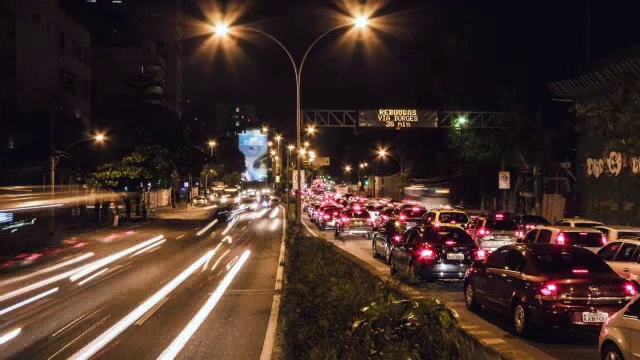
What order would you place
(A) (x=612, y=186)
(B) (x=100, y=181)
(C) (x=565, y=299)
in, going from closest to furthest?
(C) (x=565, y=299), (A) (x=612, y=186), (B) (x=100, y=181)

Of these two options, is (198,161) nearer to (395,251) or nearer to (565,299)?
(395,251)

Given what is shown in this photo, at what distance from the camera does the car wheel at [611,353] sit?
7.32 m

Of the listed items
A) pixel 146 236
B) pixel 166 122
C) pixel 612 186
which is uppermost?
pixel 166 122

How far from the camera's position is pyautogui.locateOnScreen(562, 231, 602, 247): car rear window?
16.6 m

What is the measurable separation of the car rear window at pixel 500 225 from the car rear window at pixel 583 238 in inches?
274

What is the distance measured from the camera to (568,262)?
35.2 ft

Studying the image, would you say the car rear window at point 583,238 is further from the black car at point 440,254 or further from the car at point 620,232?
the black car at point 440,254

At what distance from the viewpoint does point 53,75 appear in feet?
184

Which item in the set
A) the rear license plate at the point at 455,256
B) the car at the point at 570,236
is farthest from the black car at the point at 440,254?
the car at the point at 570,236

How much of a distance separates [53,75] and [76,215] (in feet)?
39.5

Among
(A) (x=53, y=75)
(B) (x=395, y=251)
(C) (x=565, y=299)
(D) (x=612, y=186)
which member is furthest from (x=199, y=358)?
(A) (x=53, y=75)

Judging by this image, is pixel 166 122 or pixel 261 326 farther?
pixel 166 122

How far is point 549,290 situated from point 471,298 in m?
2.99

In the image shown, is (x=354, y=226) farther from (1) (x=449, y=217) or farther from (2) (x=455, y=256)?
(2) (x=455, y=256)
